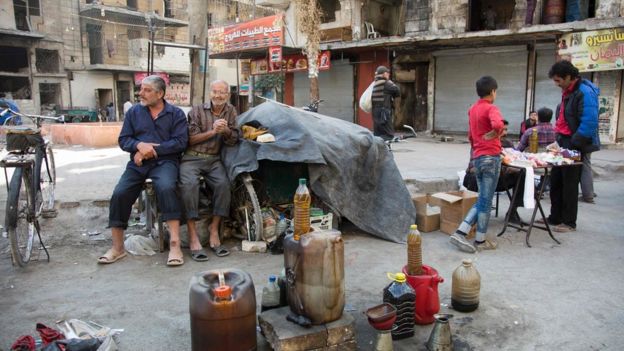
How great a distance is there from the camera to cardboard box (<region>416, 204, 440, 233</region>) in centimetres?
557

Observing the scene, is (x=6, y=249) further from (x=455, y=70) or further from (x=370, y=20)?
(x=370, y=20)

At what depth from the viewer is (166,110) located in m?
4.72

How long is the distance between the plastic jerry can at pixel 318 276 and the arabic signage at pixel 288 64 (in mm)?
16641

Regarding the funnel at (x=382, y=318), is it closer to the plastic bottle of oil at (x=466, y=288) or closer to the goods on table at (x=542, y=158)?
the plastic bottle of oil at (x=466, y=288)

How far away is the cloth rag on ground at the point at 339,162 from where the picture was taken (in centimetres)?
492

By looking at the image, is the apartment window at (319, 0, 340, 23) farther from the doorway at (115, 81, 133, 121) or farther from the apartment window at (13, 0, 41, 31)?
the apartment window at (13, 0, 41, 31)

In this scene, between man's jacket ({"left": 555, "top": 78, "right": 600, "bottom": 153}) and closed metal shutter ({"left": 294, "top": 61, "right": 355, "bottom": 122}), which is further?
closed metal shutter ({"left": 294, "top": 61, "right": 355, "bottom": 122})

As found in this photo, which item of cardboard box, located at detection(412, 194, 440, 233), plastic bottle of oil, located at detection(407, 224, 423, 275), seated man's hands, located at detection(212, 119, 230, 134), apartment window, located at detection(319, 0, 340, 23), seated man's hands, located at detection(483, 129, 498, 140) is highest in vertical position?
apartment window, located at detection(319, 0, 340, 23)

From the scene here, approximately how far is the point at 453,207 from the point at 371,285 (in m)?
1.86

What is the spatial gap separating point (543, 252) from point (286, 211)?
8.71 ft

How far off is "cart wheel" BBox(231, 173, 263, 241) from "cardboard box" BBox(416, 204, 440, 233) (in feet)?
6.23

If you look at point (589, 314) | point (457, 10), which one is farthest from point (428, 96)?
point (589, 314)

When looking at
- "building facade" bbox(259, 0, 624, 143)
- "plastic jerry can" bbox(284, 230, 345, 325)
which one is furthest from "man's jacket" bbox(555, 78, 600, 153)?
"building facade" bbox(259, 0, 624, 143)

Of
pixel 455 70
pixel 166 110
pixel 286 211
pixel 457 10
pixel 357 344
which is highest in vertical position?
pixel 457 10
